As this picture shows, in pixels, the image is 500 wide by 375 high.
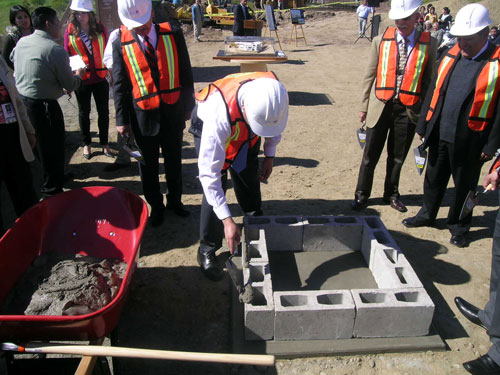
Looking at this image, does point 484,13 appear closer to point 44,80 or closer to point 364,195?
point 364,195

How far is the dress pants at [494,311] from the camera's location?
2.62 m

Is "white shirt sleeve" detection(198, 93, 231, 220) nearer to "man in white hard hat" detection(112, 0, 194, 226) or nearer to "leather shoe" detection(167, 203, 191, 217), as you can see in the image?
"man in white hard hat" detection(112, 0, 194, 226)

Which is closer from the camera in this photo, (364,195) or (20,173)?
(20,173)

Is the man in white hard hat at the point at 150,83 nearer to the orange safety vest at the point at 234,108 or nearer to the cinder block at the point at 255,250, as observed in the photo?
the orange safety vest at the point at 234,108

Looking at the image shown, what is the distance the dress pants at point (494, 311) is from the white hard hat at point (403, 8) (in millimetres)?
2024

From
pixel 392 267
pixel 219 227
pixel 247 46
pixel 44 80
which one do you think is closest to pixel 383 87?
pixel 392 267

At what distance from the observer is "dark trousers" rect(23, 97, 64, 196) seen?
4219mm

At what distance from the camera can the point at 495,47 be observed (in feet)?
11.4

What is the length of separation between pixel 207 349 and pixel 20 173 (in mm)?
2224

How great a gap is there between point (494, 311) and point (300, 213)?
88.5 inches

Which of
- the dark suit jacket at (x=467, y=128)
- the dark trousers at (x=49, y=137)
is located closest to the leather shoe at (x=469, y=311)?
the dark suit jacket at (x=467, y=128)

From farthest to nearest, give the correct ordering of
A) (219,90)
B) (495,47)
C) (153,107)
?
(153,107)
(495,47)
(219,90)

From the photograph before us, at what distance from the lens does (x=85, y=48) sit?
200 inches

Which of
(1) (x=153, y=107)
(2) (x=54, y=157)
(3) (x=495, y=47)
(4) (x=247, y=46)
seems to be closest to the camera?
(3) (x=495, y=47)
